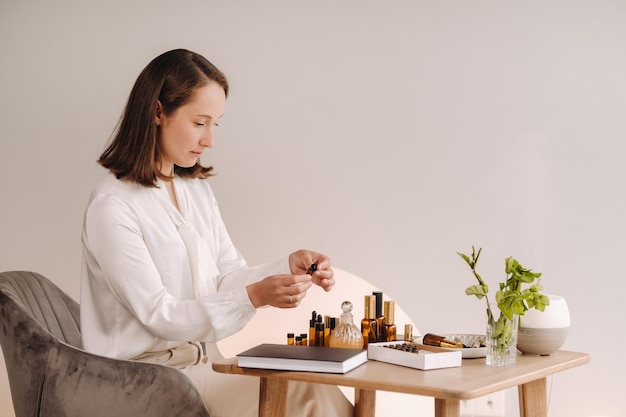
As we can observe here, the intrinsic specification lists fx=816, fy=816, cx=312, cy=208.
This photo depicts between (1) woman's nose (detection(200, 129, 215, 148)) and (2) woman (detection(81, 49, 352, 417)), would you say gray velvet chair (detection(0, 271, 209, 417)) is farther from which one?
(1) woman's nose (detection(200, 129, 215, 148))

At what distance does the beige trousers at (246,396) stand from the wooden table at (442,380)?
0.44ft

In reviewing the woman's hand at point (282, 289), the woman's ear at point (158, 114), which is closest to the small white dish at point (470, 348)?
the woman's hand at point (282, 289)

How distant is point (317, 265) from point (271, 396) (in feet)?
1.25

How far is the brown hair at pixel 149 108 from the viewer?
2025mm

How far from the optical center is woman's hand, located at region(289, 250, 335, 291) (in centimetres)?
196

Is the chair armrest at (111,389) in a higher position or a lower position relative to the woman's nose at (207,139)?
lower

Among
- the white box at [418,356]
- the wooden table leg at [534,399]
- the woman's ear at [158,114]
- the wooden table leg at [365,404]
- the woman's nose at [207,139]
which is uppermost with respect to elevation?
A: the woman's ear at [158,114]

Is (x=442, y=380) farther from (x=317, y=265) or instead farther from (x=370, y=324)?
(x=317, y=265)

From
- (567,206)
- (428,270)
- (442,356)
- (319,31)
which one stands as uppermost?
(319,31)

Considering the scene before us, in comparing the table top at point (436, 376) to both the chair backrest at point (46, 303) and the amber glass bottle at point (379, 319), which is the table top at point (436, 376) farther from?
the chair backrest at point (46, 303)

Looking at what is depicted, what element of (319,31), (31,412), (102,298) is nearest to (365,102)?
(319,31)

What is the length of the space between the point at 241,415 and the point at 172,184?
2.19ft

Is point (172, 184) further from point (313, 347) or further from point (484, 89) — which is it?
point (484, 89)

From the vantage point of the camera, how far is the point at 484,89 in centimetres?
297
